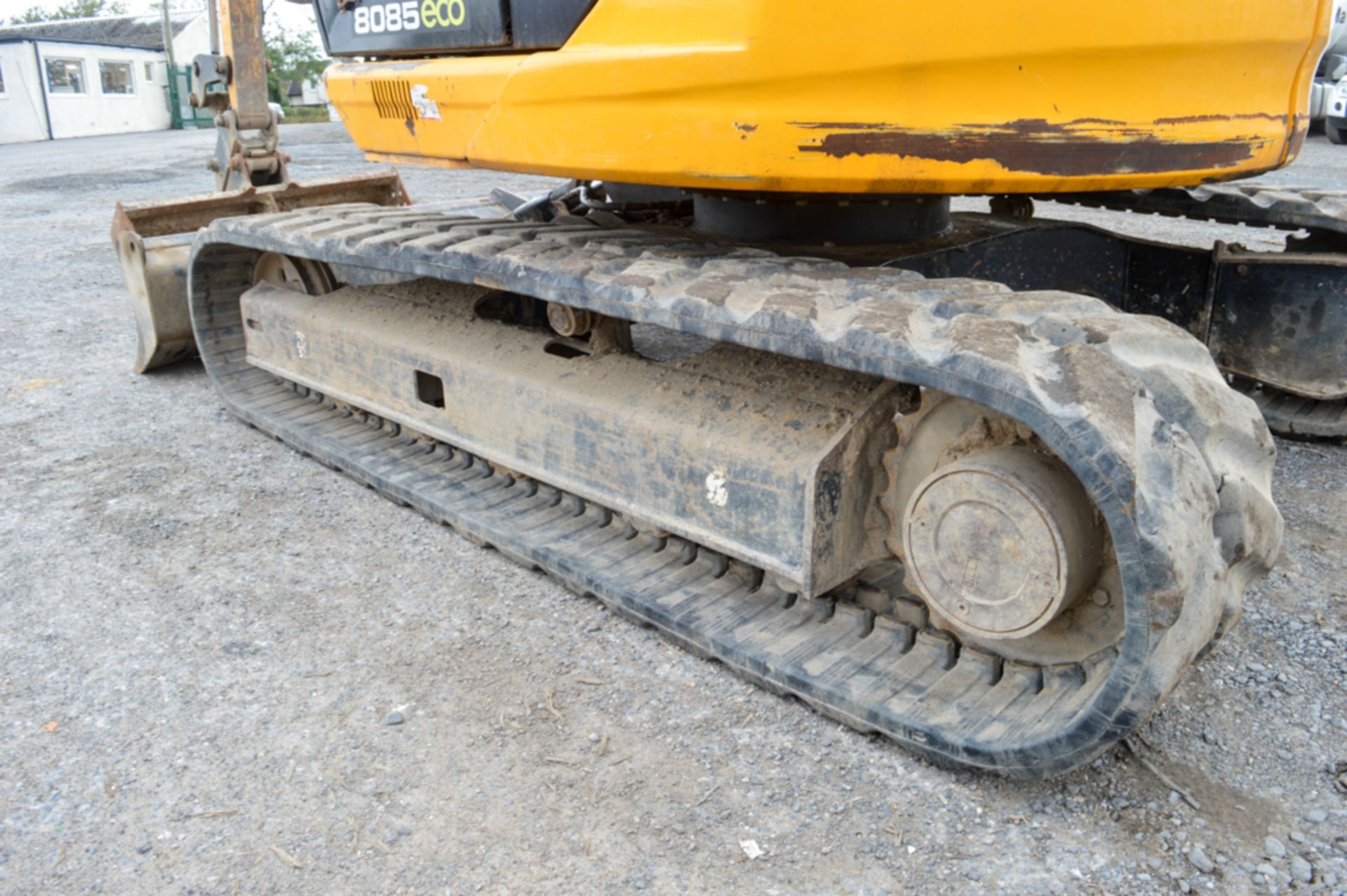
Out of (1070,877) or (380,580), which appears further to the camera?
(380,580)

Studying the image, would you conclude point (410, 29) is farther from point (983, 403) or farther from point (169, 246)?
point (169, 246)

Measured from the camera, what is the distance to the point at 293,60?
42312 millimetres

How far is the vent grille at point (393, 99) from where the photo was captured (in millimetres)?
2951

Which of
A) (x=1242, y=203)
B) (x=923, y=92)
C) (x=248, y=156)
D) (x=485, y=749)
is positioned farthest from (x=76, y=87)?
(x=923, y=92)

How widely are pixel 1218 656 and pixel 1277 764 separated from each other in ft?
1.35

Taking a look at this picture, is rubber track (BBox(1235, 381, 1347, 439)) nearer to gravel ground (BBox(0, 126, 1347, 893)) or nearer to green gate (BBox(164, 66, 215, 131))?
gravel ground (BBox(0, 126, 1347, 893))

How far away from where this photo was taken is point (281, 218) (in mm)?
3740

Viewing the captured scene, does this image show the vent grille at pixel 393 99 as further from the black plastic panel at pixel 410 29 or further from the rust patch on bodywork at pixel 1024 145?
the rust patch on bodywork at pixel 1024 145

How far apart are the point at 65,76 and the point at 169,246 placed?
32.4 meters

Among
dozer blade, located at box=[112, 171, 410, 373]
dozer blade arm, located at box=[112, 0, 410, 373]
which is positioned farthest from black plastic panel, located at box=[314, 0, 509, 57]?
dozer blade arm, located at box=[112, 0, 410, 373]

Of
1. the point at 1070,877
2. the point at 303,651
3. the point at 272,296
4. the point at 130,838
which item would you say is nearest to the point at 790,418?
the point at 1070,877

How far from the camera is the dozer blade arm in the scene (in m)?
4.70

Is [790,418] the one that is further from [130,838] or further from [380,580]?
[130,838]

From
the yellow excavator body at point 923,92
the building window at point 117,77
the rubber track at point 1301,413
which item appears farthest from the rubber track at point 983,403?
the building window at point 117,77
